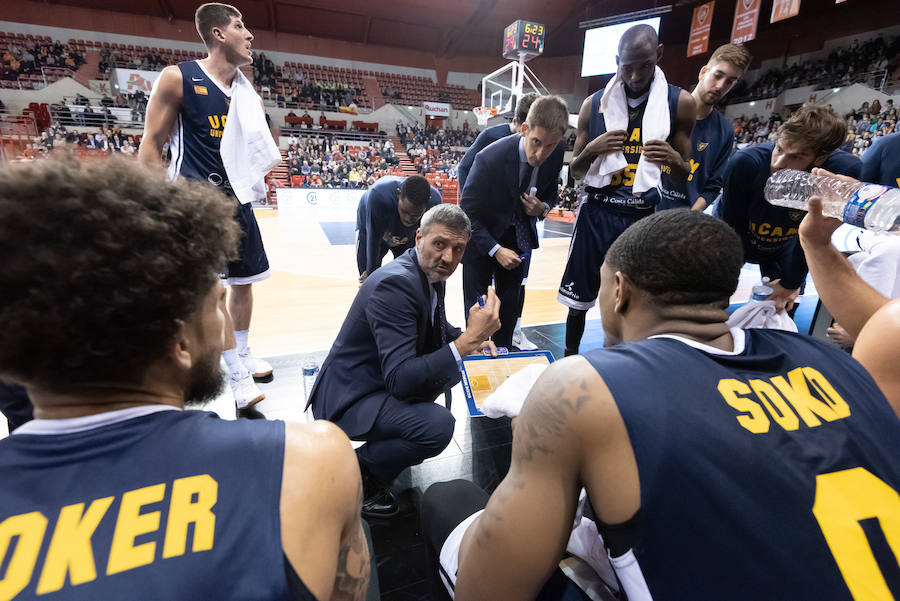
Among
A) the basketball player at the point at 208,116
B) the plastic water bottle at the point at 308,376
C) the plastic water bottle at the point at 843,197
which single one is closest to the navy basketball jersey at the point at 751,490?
the plastic water bottle at the point at 843,197

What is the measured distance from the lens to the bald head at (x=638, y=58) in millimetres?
2359

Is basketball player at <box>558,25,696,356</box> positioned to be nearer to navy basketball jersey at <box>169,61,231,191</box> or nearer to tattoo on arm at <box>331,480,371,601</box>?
navy basketball jersey at <box>169,61,231,191</box>

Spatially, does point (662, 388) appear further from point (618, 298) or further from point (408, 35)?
point (408, 35)

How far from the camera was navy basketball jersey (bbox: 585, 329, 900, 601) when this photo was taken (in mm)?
700

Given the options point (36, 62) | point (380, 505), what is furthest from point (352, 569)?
point (36, 62)

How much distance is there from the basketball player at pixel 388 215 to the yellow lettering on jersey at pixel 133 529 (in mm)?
2807

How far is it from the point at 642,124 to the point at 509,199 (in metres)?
0.90

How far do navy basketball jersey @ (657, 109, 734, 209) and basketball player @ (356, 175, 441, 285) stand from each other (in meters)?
1.76

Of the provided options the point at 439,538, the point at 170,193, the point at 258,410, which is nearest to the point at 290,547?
the point at 170,193

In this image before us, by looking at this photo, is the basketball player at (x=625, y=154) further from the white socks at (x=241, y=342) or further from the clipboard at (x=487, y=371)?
the white socks at (x=241, y=342)

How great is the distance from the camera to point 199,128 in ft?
8.25

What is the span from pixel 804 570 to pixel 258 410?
103 inches

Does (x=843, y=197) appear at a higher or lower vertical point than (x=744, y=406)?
higher

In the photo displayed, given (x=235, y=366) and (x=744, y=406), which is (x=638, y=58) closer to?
(x=744, y=406)
